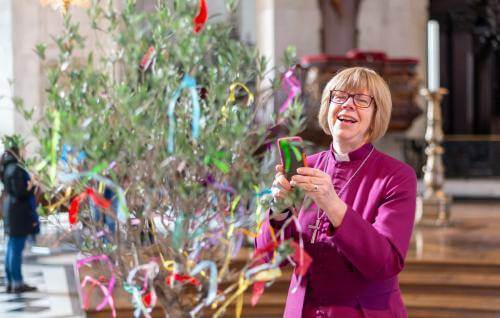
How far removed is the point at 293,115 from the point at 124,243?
41 cm

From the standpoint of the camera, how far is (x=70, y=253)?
→ 888 centimetres

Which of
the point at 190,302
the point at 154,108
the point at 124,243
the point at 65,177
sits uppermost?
the point at 154,108

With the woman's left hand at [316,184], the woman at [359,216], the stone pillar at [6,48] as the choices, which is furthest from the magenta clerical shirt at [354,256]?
the stone pillar at [6,48]

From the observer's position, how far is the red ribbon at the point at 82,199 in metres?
1.38

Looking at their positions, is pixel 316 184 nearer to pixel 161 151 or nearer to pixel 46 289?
pixel 161 151

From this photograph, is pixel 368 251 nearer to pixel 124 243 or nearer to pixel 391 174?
pixel 391 174

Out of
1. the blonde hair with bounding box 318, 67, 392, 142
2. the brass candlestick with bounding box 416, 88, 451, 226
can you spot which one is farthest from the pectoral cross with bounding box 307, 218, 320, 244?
the brass candlestick with bounding box 416, 88, 451, 226

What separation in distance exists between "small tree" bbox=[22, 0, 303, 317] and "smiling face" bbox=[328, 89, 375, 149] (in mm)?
334

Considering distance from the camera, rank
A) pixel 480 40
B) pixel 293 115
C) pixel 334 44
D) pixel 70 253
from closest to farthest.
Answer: pixel 293 115
pixel 70 253
pixel 334 44
pixel 480 40

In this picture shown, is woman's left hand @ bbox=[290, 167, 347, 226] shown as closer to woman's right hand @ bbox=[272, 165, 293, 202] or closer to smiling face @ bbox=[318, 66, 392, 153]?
woman's right hand @ bbox=[272, 165, 293, 202]

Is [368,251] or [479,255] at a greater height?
[368,251]

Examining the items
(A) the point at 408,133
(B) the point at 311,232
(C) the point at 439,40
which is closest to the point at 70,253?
(A) the point at 408,133

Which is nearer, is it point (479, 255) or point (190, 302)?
point (190, 302)

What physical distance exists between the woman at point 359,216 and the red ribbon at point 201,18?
0.45 meters
